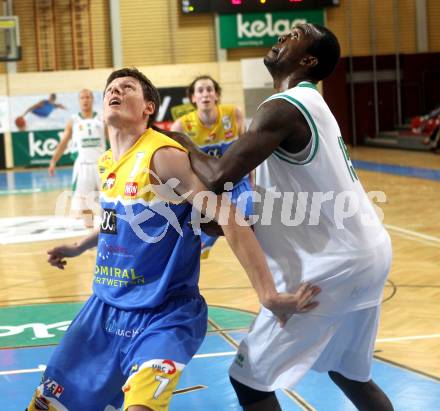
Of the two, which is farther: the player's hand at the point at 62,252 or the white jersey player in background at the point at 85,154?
the white jersey player in background at the point at 85,154

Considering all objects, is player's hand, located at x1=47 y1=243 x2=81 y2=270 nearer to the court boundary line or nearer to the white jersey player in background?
the court boundary line

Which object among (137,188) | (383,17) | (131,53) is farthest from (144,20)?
(137,188)

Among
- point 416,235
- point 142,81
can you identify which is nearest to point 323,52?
point 142,81

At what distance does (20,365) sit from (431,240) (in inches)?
219

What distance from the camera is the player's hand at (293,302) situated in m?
3.07

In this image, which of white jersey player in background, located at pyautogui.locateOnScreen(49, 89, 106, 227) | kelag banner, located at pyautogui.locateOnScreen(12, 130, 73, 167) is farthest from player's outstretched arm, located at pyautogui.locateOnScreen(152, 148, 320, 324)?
kelag banner, located at pyautogui.locateOnScreen(12, 130, 73, 167)

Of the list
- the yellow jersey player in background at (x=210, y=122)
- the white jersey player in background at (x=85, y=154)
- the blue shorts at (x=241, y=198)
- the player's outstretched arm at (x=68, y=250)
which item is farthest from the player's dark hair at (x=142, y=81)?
the white jersey player in background at (x=85, y=154)

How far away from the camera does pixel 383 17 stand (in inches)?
985

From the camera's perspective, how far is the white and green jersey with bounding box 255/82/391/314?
3102 millimetres

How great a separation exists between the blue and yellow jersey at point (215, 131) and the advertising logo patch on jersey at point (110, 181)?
5.52 m

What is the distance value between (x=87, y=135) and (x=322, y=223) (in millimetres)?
9001

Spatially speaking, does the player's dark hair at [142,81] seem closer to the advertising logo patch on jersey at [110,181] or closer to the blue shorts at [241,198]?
the advertising logo patch on jersey at [110,181]

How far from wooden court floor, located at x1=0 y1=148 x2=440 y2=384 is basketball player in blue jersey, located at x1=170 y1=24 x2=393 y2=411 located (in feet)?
6.53

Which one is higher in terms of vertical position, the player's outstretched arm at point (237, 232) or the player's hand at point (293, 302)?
the player's outstretched arm at point (237, 232)
